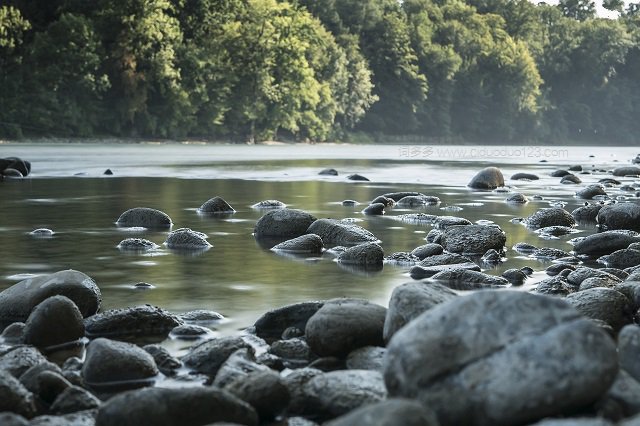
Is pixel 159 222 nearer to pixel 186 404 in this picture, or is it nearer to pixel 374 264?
pixel 374 264

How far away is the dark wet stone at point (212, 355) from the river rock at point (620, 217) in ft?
23.3

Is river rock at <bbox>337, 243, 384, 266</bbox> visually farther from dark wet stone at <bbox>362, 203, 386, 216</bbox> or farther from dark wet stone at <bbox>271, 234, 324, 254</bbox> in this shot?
dark wet stone at <bbox>362, 203, 386, 216</bbox>

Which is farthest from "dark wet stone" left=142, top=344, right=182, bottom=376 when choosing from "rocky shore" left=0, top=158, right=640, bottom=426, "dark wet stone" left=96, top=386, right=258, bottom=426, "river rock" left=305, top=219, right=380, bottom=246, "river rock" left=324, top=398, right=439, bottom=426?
"river rock" left=305, top=219, right=380, bottom=246

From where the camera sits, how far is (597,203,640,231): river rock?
34.2 feet

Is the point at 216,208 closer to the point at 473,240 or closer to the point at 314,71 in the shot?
the point at 473,240

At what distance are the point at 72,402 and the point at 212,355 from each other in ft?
2.78

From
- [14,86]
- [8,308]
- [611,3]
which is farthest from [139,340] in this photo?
[611,3]

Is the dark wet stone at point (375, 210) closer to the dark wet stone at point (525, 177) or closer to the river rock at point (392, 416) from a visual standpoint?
the river rock at point (392, 416)

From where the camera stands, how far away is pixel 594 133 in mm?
117375

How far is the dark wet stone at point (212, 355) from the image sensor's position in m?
4.29

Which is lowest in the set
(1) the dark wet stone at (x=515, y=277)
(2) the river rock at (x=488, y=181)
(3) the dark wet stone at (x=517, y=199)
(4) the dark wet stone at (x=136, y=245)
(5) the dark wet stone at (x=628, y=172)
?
(5) the dark wet stone at (x=628, y=172)

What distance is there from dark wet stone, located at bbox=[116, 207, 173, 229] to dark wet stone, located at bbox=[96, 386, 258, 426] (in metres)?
7.39

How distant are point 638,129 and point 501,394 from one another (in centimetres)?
12447

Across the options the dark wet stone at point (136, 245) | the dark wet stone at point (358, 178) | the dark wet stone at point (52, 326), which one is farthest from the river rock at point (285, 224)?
the dark wet stone at point (358, 178)
